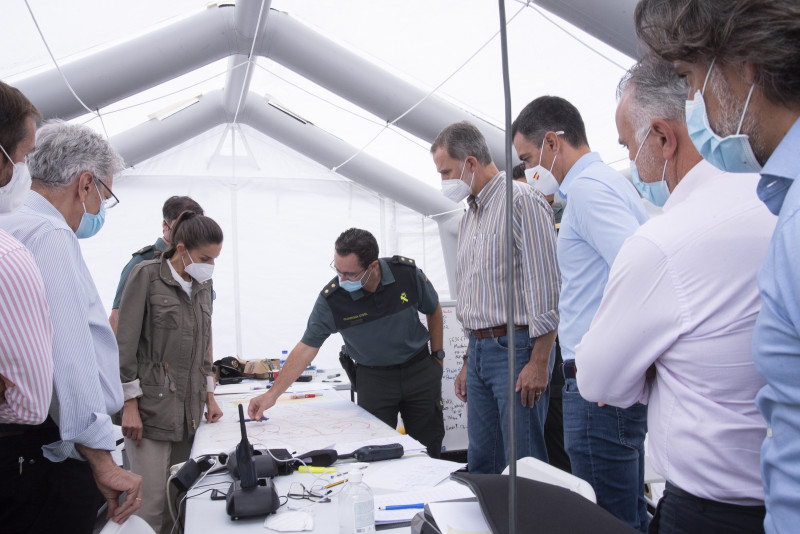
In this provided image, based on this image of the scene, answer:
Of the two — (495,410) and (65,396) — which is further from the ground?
(65,396)

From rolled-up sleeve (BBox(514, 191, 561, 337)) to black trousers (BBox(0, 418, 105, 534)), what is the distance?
149cm

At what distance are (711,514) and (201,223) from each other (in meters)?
2.22

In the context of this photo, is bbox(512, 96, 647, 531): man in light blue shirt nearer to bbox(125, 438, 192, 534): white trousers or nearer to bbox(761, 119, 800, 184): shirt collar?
bbox(761, 119, 800, 184): shirt collar

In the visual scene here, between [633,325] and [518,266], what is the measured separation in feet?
4.13

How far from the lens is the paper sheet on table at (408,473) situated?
1.54 m

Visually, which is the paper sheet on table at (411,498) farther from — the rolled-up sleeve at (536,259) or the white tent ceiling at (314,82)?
the white tent ceiling at (314,82)

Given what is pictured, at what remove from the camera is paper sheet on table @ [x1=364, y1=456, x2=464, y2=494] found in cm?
154

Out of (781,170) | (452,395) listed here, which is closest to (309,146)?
(452,395)

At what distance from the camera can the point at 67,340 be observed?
1.38 meters

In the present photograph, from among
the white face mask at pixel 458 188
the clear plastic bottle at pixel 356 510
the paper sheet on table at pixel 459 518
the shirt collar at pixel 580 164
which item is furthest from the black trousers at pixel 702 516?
the white face mask at pixel 458 188

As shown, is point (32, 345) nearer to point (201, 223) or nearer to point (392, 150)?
point (201, 223)

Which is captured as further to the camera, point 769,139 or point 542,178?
point 542,178

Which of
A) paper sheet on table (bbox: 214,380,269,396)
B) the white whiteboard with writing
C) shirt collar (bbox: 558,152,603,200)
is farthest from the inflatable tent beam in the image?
shirt collar (bbox: 558,152,603,200)

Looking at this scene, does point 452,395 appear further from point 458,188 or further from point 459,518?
point 459,518
